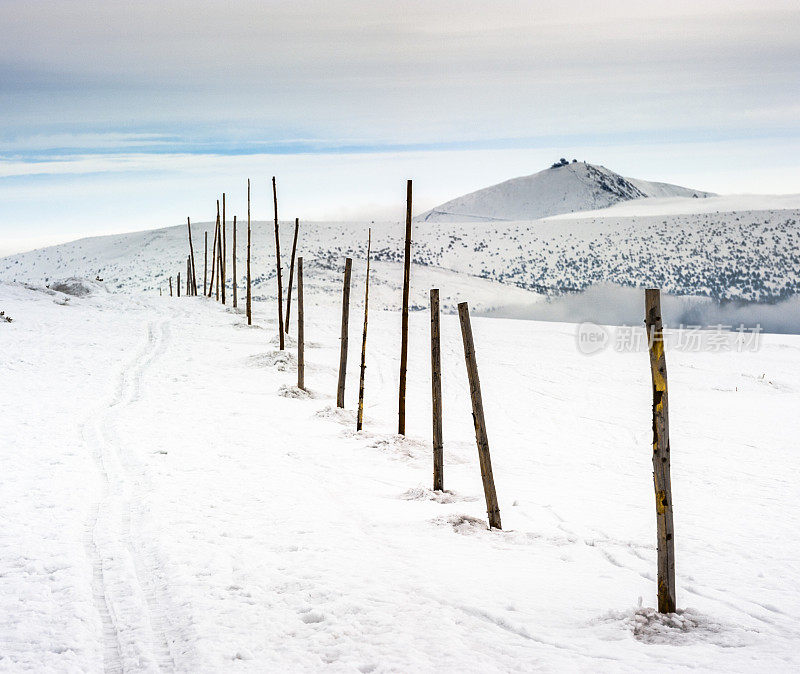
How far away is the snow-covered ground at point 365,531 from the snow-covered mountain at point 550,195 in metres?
107

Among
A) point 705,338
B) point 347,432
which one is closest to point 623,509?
point 347,432

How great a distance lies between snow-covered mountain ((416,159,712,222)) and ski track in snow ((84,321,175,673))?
374ft

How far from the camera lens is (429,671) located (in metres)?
5.04

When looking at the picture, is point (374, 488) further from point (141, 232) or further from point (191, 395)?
point (141, 232)

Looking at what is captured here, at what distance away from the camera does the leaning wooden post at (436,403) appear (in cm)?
955

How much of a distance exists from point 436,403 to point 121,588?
4.51 m

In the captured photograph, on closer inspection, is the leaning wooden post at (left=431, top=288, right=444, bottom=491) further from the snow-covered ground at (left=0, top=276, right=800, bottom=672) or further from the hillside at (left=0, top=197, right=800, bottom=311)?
the hillside at (left=0, top=197, right=800, bottom=311)

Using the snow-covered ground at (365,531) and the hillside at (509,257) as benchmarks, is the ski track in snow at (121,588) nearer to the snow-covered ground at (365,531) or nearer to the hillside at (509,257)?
the snow-covered ground at (365,531)

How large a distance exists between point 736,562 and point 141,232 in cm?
9196

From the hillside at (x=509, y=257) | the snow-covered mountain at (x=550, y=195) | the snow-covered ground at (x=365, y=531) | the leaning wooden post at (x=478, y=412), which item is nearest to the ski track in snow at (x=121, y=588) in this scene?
the snow-covered ground at (x=365, y=531)

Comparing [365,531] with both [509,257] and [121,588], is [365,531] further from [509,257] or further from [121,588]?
[509,257]

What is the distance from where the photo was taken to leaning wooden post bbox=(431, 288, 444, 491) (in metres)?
9.55

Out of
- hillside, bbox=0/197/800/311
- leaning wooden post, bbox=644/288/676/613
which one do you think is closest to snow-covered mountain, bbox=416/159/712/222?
hillside, bbox=0/197/800/311

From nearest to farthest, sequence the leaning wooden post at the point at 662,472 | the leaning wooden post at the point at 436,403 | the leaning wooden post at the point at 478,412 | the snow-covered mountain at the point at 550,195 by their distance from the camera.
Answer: the leaning wooden post at the point at 662,472, the leaning wooden post at the point at 478,412, the leaning wooden post at the point at 436,403, the snow-covered mountain at the point at 550,195
